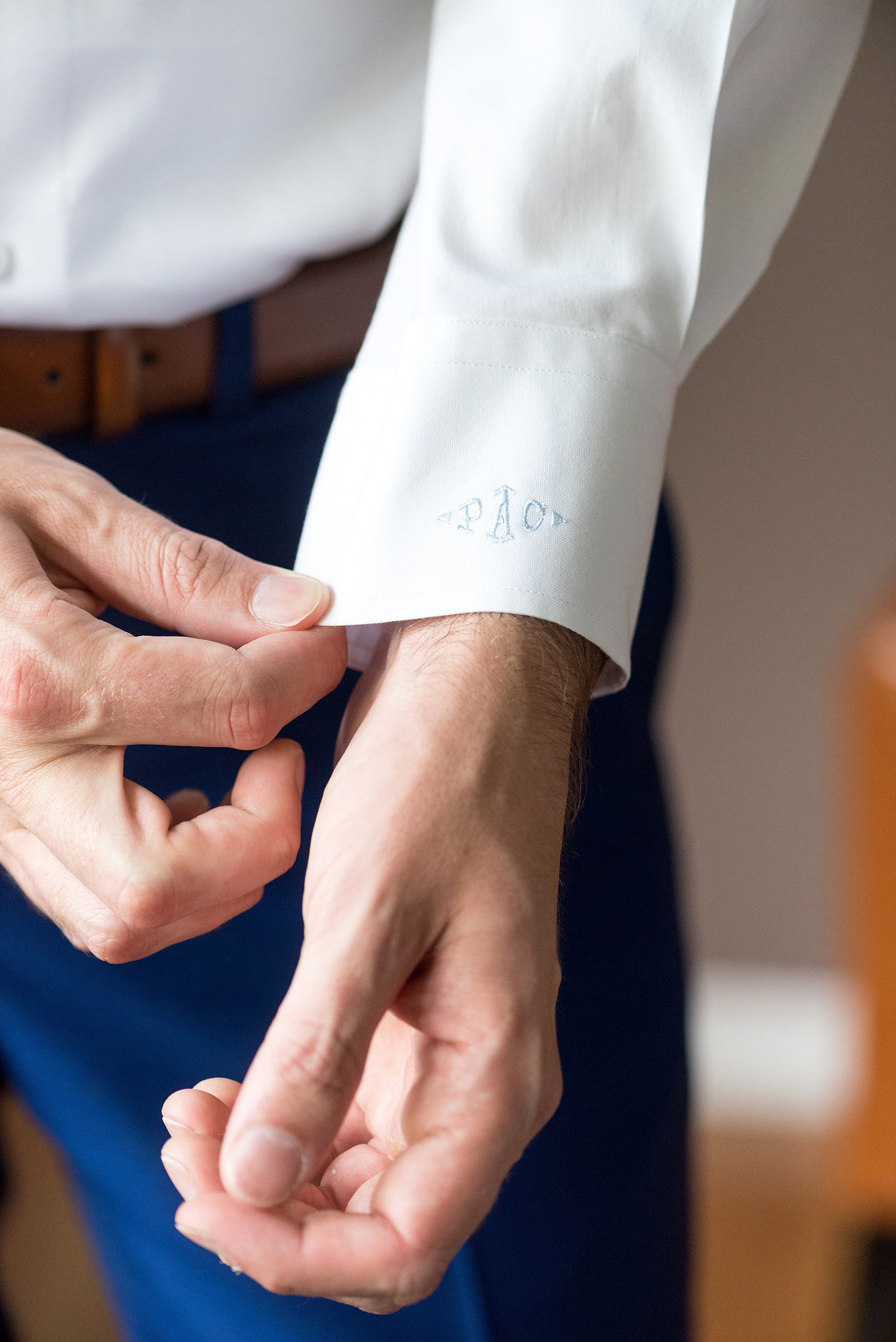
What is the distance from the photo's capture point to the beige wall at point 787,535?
3.21 ft

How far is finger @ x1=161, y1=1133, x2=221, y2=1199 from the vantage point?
32cm

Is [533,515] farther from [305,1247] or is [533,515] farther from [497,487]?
[305,1247]

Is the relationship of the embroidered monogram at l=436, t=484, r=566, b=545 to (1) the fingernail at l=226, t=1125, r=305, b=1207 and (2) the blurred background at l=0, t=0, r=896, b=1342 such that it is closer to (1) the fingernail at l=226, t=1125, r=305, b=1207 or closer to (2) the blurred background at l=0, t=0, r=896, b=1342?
(1) the fingernail at l=226, t=1125, r=305, b=1207

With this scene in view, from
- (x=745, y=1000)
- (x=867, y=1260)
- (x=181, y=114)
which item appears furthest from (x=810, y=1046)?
(x=181, y=114)

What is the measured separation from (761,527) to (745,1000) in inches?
25.0

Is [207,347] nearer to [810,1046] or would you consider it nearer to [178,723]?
[178,723]

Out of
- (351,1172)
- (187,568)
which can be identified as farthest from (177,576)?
(351,1172)

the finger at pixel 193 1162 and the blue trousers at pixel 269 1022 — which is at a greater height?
the finger at pixel 193 1162

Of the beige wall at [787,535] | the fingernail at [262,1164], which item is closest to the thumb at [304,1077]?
the fingernail at [262,1164]

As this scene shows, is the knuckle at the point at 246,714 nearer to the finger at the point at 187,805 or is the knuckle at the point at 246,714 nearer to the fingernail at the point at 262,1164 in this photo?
the finger at the point at 187,805

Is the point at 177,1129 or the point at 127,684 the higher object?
the point at 127,684

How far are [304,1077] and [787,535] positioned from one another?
0.97m

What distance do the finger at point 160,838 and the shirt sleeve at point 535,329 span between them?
3.0 inches

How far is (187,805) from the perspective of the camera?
0.43m
